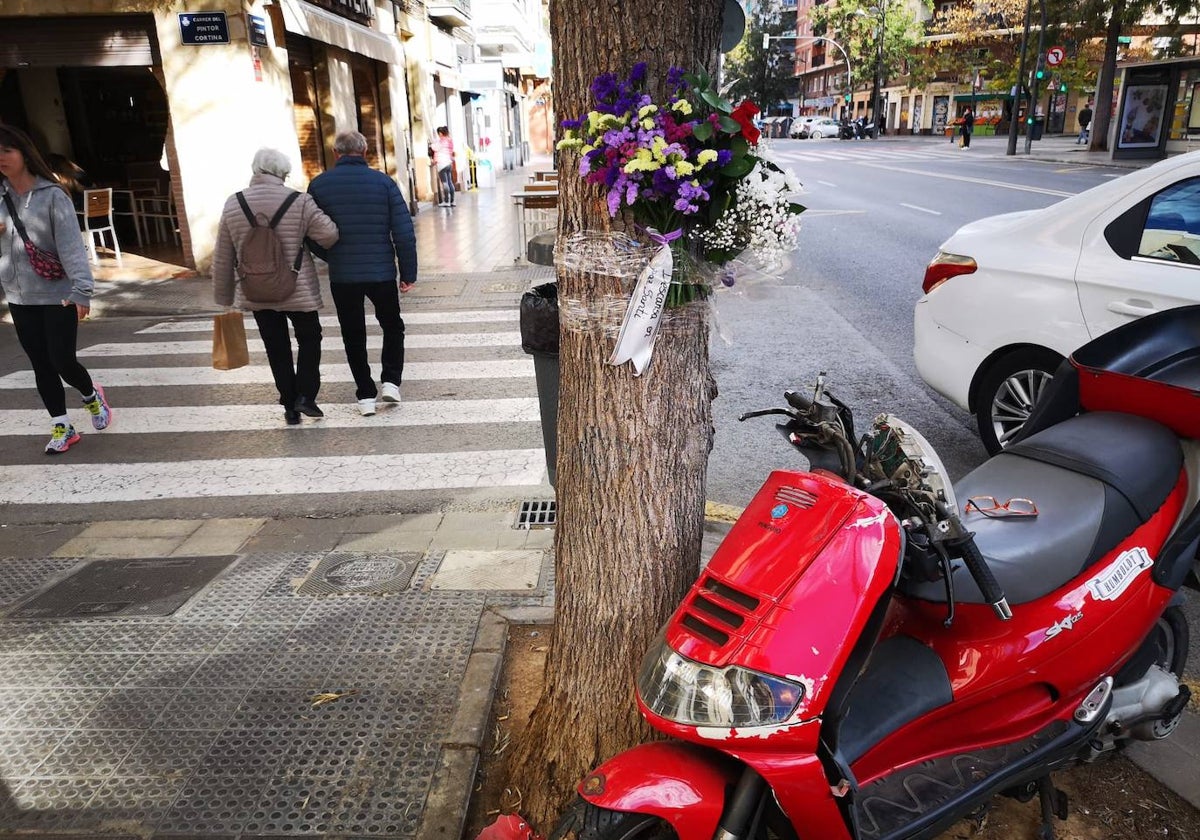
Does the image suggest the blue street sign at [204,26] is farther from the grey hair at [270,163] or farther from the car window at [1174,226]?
the car window at [1174,226]

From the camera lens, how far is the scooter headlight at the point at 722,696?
1.81 meters

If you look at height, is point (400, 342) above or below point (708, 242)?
below

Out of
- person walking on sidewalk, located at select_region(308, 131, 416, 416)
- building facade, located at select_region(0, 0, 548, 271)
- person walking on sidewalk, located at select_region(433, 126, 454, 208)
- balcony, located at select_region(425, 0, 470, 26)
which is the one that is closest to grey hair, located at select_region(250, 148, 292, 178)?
person walking on sidewalk, located at select_region(308, 131, 416, 416)

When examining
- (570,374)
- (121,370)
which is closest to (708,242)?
(570,374)

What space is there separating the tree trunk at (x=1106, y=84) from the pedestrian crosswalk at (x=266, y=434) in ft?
95.3

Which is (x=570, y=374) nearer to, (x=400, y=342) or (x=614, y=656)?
(x=614, y=656)

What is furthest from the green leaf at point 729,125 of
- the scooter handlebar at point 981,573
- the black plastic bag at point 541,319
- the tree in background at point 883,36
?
the tree in background at point 883,36

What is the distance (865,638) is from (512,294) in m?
9.28

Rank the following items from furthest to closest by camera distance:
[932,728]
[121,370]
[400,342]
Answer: [121,370]
[400,342]
[932,728]

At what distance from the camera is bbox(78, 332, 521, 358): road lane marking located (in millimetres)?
8469

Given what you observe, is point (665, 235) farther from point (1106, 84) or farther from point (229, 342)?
point (1106, 84)

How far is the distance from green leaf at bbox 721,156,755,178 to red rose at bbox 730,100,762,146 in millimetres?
70

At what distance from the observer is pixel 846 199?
774 inches

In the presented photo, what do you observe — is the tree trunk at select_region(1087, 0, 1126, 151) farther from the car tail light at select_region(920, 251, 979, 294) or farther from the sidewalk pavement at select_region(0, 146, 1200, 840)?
the sidewalk pavement at select_region(0, 146, 1200, 840)
